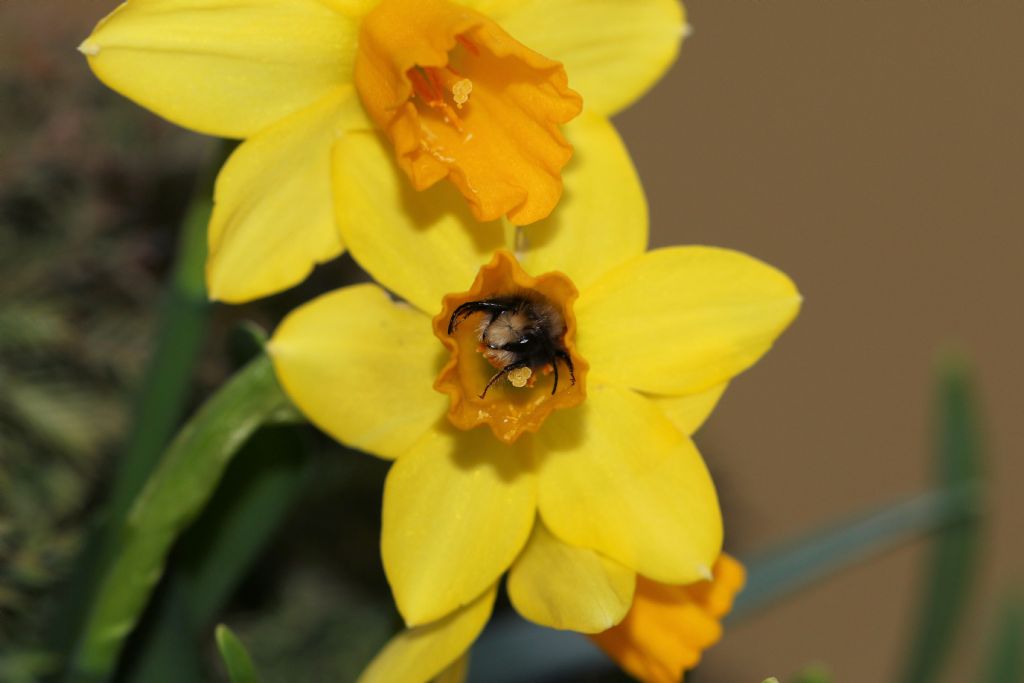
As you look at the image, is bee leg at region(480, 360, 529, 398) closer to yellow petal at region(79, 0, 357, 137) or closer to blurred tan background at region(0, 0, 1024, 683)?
yellow petal at region(79, 0, 357, 137)

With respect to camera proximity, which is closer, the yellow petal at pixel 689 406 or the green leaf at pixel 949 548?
the yellow petal at pixel 689 406

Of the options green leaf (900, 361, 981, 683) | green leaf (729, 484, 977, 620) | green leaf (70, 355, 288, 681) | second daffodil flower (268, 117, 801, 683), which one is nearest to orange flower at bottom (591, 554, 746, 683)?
second daffodil flower (268, 117, 801, 683)

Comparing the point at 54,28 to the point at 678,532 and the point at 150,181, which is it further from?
the point at 678,532

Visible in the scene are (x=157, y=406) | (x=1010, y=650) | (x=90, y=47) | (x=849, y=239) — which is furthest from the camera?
(x=849, y=239)

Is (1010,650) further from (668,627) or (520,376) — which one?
(520,376)

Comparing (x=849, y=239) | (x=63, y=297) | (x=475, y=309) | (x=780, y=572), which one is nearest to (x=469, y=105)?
(x=475, y=309)

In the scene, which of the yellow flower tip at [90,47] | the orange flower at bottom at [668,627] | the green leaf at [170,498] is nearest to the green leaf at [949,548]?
the orange flower at bottom at [668,627]

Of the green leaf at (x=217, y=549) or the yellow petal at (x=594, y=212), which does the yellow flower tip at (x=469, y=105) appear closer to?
the yellow petal at (x=594, y=212)
